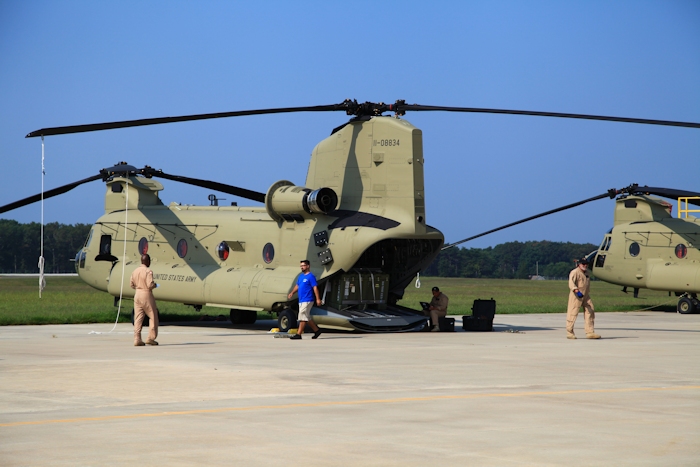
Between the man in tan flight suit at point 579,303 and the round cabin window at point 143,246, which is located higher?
the round cabin window at point 143,246

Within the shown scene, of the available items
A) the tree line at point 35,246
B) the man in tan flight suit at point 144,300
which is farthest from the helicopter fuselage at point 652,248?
the tree line at point 35,246

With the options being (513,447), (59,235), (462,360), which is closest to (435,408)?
(513,447)

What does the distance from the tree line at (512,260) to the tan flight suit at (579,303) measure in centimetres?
12004

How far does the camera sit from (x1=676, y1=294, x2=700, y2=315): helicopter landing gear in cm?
3581

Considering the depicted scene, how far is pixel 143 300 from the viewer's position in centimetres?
1839

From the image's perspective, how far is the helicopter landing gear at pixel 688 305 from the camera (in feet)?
117

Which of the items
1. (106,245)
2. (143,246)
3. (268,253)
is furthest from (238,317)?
(106,245)

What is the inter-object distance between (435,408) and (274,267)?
1410 cm

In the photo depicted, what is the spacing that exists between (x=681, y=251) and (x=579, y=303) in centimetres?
1651

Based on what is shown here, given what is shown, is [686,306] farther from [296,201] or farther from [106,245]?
[106,245]

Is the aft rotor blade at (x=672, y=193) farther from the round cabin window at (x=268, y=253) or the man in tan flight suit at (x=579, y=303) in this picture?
the round cabin window at (x=268, y=253)

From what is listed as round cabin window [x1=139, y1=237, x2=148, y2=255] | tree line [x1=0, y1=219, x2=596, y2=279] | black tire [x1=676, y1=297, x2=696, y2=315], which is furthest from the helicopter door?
tree line [x1=0, y1=219, x2=596, y2=279]

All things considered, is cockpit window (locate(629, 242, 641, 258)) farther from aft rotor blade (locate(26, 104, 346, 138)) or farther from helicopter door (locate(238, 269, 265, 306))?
aft rotor blade (locate(26, 104, 346, 138))

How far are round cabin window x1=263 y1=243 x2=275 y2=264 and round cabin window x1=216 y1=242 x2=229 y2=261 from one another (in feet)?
4.36
